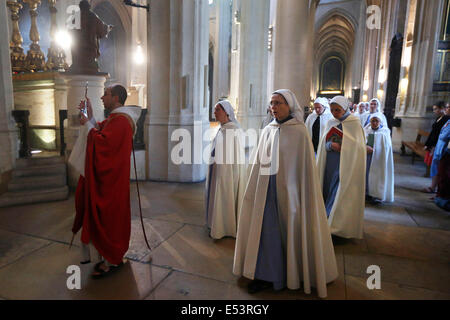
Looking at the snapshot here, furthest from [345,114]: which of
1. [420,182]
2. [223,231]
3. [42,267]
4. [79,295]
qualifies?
[420,182]

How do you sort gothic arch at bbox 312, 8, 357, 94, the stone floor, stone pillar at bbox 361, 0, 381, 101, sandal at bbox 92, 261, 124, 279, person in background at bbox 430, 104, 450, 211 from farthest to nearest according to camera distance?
gothic arch at bbox 312, 8, 357, 94 → stone pillar at bbox 361, 0, 381, 101 → person in background at bbox 430, 104, 450, 211 → sandal at bbox 92, 261, 124, 279 → the stone floor

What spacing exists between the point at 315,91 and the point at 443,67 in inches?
1240

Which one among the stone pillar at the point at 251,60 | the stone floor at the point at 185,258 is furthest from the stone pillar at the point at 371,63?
the stone floor at the point at 185,258

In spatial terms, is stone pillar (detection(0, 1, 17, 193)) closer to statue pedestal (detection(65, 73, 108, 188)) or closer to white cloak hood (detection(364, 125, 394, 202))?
statue pedestal (detection(65, 73, 108, 188))

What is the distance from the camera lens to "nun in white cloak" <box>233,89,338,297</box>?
2594mm

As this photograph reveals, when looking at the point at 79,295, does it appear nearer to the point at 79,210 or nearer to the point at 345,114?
the point at 79,210

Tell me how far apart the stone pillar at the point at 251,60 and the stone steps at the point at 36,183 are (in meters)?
6.21

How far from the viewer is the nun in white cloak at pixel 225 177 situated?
3807 mm

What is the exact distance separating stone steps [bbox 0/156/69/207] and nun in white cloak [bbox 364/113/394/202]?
5583 mm

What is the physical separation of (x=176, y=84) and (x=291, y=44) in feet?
17.1

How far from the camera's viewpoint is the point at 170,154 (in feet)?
21.6

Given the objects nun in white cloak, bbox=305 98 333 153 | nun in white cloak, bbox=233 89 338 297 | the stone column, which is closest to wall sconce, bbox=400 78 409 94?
nun in white cloak, bbox=305 98 333 153

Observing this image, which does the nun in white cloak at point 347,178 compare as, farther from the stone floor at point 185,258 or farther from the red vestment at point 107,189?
the red vestment at point 107,189

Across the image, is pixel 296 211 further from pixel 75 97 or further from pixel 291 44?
pixel 291 44
